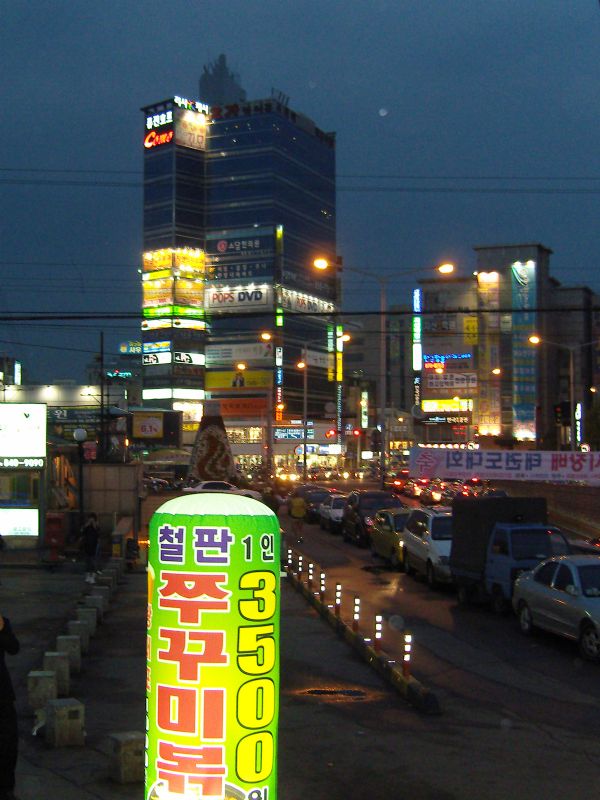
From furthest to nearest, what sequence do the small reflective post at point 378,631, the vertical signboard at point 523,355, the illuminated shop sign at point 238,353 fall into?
the illuminated shop sign at point 238,353 → the vertical signboard at point 523,355 → the small reflective post at point 378,631

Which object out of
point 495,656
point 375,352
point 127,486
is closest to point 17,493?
point 127,486

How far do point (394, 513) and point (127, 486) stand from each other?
422 inches

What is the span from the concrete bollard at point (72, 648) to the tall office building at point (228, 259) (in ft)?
394

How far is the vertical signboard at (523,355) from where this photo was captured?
360 ft

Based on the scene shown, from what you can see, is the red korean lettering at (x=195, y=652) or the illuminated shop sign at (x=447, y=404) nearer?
the red korean lettering at (x=195, y=652)

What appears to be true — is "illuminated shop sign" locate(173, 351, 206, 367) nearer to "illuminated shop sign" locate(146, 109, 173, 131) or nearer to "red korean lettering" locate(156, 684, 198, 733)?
"illuminated shop sign" locate(146, 109, 173, 131)

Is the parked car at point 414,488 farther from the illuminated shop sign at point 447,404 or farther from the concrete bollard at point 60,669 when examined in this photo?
the illuminated shop sign at point 447,404

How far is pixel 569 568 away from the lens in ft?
50.1

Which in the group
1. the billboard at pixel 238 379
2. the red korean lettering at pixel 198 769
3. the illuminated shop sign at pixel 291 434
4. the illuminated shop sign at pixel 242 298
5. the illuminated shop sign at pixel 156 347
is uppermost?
the illuminated shop sign at pixel 242 298

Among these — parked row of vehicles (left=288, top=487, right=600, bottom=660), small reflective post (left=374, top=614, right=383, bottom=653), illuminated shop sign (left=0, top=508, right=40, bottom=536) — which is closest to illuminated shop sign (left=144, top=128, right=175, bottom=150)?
illuminated shop sign (left=0, top=508, right=40, bottom=536)

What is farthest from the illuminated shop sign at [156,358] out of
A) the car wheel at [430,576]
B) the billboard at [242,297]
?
the car wheel at [430,576]

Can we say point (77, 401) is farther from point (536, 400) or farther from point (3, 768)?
point (3, 768)

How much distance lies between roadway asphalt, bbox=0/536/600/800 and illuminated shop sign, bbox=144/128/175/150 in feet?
438

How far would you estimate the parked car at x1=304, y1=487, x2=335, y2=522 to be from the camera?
43719 mm
